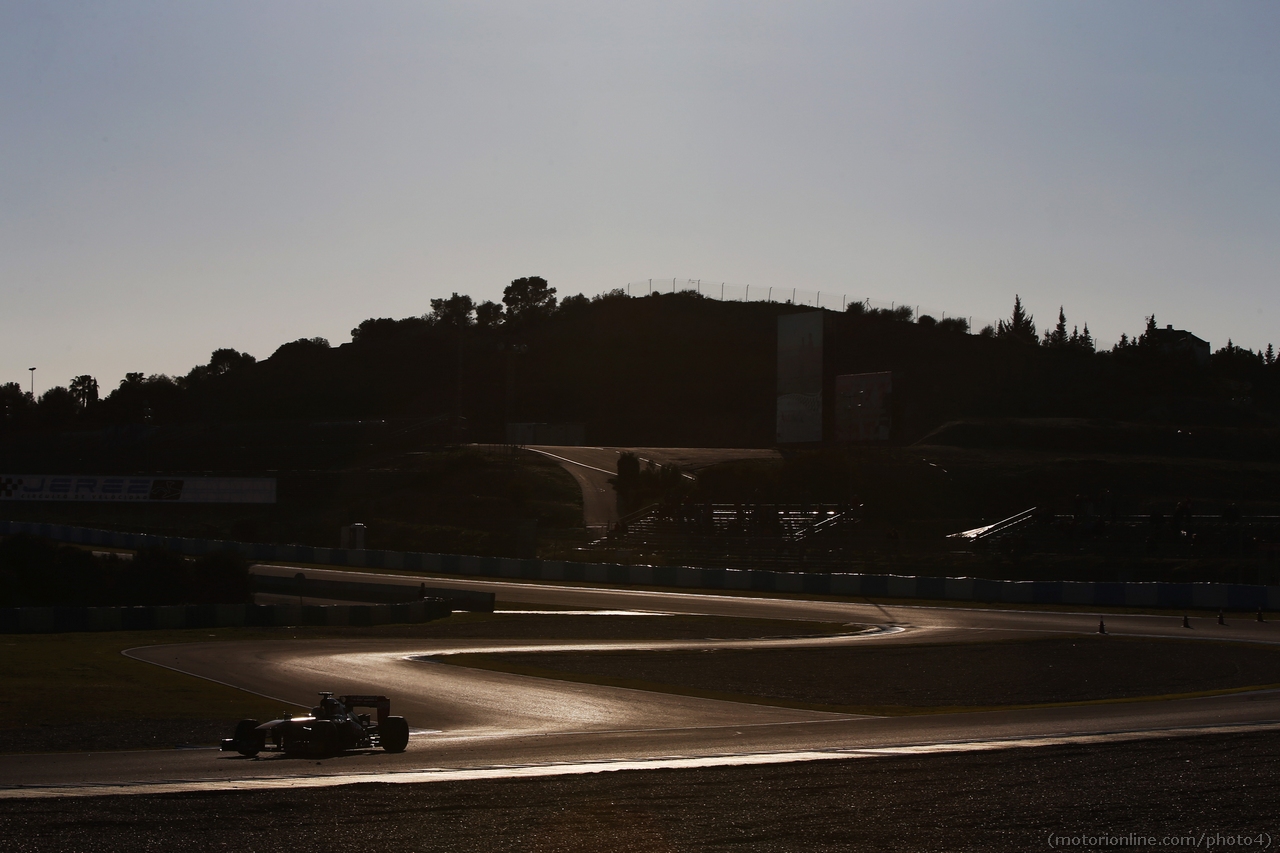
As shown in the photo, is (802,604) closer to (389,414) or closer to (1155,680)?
(1155,680)

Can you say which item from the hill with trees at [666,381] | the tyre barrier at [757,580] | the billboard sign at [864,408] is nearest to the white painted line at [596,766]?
the tyre barrier at [757,580]

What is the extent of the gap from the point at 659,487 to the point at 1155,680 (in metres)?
50.6

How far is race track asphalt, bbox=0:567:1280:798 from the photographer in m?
12.3

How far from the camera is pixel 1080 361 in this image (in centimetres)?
11756

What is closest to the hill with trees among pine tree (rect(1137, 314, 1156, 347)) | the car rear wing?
pine tree (rect(1137, 314, 1156, 347))

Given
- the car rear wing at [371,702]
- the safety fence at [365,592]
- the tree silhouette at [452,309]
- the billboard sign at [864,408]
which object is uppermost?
the tree silhouette at [452,309]

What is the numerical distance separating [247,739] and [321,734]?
2.61 feet

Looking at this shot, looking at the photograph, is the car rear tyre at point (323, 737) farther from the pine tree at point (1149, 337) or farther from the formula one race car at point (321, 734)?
the pine tree at point (1149, 337)

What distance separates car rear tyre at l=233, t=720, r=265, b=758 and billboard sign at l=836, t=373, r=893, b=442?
156 feet

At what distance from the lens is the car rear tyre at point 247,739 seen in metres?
12.8

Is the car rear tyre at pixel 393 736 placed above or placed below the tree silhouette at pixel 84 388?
below

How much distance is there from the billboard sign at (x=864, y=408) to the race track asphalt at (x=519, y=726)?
94.9 ft

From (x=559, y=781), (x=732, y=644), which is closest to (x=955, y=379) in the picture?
(x=732, y=644)

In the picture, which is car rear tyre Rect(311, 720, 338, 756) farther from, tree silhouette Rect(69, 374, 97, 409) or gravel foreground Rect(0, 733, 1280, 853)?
tree silhouette Rect(69, 374, 97, 409)
